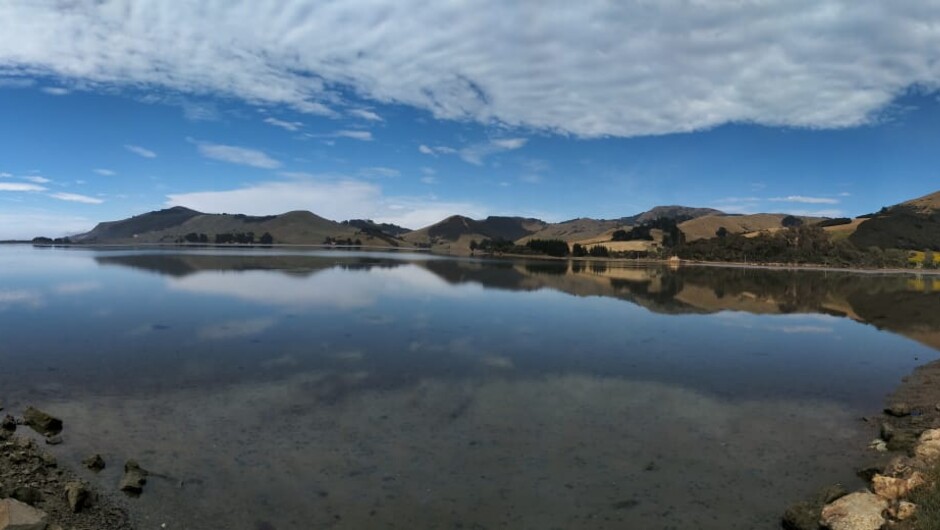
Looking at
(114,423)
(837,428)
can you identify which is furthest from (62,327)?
(837,428)

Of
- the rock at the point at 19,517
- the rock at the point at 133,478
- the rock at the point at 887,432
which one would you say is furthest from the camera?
the rock at the point at 887,432

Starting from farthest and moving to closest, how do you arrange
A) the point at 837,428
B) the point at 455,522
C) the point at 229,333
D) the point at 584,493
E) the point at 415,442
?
the point at 229,333 < the point at 837,428 < the point at 415,442 < the point at 584,493 < the point at 455,522

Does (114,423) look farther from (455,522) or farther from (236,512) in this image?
(455,522)

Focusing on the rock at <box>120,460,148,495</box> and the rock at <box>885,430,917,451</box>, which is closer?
the rock at <box>120,460,148,495</box>

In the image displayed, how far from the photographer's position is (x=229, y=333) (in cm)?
3073

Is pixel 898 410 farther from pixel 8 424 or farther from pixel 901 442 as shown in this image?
pixel 8 424

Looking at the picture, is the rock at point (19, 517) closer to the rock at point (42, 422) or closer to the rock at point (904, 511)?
the rock at point (42, 422)

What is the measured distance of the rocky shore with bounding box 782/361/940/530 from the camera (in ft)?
32.3

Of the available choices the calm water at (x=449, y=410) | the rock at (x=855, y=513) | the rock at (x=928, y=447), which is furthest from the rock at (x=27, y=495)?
the rock at (x=928, y=447)

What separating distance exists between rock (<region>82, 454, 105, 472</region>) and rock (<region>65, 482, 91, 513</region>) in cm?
146

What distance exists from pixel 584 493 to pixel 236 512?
7312mm

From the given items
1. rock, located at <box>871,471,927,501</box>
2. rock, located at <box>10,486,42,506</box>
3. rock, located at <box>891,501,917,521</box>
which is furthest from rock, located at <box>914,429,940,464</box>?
rock, located at <box>10,486,42,506</box>

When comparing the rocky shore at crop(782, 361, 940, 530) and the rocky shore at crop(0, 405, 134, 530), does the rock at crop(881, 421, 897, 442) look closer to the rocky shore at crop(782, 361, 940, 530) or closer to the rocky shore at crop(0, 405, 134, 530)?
the rocky shore at crop(782, 361, 940, 530)

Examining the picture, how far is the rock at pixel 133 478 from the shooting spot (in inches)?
454
